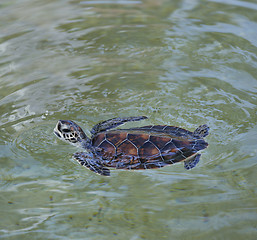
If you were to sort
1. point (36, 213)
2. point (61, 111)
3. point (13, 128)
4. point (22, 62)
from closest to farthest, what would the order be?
point (36, 213)
point (13, 128)
point (61, 111)
point (22, 62)

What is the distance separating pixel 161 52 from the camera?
6570 mm

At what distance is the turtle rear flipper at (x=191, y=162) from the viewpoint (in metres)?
4.07

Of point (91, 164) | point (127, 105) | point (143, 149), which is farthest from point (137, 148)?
point (127, 105)

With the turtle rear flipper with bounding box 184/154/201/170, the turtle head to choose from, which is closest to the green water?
the turtle rear flipper with bounding box 184/154/201/170

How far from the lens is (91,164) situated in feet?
13.5

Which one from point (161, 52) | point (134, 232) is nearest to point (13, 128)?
point (134, 232)

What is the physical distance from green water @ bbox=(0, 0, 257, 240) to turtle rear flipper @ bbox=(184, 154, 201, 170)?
70 millimetres

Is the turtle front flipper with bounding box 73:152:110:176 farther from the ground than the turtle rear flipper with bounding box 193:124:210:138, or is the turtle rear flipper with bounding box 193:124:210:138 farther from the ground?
the turtle rear flipper with bounding box 193:124:210:138

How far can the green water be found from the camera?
3.40 meters

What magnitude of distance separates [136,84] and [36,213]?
9.70ft

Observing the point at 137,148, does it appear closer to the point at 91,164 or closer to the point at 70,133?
the point at 91,164

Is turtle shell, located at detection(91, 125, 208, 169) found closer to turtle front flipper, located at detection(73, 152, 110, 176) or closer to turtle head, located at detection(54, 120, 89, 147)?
turtle front flipper, located at detection(73, 152, 110, 176)

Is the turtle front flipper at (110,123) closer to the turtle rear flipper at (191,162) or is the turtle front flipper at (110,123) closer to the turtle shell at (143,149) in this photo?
the turtle shell at (143,149)

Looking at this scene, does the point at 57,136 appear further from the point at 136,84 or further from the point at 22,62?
the point at 22,62
